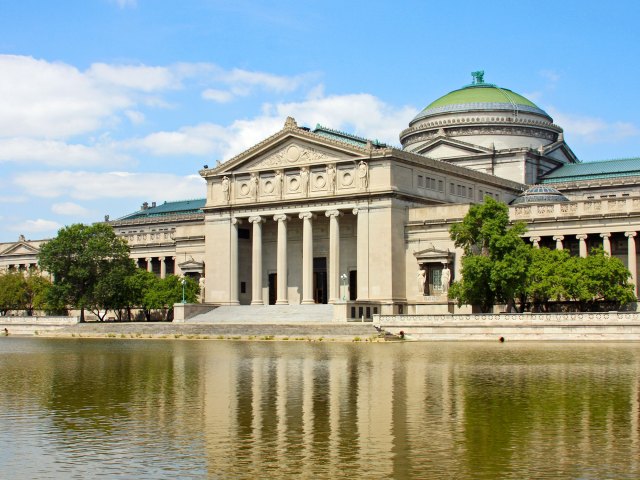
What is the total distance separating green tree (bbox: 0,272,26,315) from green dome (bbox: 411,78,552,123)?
57.4m

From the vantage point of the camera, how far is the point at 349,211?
108562 millimetres

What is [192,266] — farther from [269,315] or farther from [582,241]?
[582,241]

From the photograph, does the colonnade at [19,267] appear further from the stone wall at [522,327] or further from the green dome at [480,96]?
the stone wall at [522,327]

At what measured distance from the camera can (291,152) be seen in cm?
11138

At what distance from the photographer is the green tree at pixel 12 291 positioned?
417 feet

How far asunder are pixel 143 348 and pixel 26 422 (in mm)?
42328

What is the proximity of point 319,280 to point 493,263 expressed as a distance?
1355 inches

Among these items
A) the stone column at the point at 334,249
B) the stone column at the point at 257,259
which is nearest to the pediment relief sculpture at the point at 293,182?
the stone column at the point at 334,249

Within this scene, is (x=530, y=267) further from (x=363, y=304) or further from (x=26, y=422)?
(x=26, y=422)

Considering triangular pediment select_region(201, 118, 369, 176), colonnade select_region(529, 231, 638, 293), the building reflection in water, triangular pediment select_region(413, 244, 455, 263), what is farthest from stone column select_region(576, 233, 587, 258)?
the building reflection in water

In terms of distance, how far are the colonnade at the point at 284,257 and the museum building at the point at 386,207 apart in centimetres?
16

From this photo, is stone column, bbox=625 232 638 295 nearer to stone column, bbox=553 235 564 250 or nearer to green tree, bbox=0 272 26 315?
stone column, bbox=553 235 564 250

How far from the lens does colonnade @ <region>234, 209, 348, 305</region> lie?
108062 millimetres

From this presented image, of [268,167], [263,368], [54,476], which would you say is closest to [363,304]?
[268,167]
